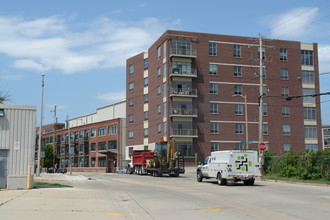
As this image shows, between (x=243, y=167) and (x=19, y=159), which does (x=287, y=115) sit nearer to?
(x=243, y=167)

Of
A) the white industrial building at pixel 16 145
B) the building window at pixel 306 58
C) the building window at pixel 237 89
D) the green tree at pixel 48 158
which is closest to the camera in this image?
the white industrial building at pixel 16 145

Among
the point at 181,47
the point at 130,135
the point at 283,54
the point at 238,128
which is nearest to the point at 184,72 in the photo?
the point at 181,47

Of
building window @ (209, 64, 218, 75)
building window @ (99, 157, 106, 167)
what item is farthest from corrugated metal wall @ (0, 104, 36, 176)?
building window @ (99, 157, 106, 167)

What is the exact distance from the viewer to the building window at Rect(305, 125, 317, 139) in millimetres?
69562

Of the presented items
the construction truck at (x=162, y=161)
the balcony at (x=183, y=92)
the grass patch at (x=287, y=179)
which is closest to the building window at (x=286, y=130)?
the balcony at (x=183, y=92)

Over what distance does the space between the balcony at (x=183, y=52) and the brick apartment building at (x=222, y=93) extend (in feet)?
0.52

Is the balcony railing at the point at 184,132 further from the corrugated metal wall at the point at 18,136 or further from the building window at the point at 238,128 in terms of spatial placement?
the corrugated metal wall at the point at 18,136

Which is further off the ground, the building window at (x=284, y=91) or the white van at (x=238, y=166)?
the building window at (x=284, y=91)

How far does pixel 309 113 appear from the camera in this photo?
70000mm

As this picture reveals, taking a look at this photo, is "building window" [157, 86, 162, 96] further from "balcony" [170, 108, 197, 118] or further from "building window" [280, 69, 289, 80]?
"building window" [280, 69, 289, 80]

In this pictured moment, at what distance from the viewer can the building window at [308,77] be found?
7019 centimetres

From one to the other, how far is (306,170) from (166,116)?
33.4 m

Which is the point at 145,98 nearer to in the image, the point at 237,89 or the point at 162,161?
the point at 237,89

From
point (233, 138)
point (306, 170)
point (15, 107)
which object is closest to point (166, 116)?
point (233, 138)
